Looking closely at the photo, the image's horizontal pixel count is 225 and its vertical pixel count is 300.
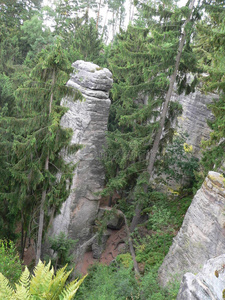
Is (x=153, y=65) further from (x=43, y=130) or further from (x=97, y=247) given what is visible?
(x=97, y=247)

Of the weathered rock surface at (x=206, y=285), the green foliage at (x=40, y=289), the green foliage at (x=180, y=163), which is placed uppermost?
the weathered rock surface at (x=206, y=285)

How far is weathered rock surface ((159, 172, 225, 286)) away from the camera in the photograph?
295 inches

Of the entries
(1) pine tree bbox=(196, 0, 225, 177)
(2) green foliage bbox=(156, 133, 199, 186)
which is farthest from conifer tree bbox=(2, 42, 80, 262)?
(2) green foliage bbox=(156, 133, 199, 186)

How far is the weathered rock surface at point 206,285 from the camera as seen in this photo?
4.39m

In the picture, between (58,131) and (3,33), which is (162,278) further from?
(3,33)

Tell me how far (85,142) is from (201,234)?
742 centimetres

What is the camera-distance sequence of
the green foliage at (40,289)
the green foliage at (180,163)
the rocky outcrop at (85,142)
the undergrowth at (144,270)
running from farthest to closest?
the green foliage at (180,163)
the rocky outcrop at (85,142)
the undergrowth at (144,270)
the green foliage at (40,289)

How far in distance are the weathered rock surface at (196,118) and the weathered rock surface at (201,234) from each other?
6776 mm

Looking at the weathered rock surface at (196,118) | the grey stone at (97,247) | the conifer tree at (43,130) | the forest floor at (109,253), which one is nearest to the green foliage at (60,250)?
the conifer tree at (43,130)

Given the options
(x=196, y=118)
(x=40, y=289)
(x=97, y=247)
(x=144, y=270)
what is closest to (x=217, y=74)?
(x=196, y=118)

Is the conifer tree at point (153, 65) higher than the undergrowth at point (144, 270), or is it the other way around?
the conifer tree at point (153, 65)

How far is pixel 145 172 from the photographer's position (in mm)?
11688

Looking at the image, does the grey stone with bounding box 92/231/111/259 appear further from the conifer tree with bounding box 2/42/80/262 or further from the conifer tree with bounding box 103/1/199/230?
the conifer tree with bounding box 2/42/80/262

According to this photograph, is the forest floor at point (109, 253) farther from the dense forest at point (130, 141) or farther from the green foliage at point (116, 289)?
the green foliage at point (116, 289)
